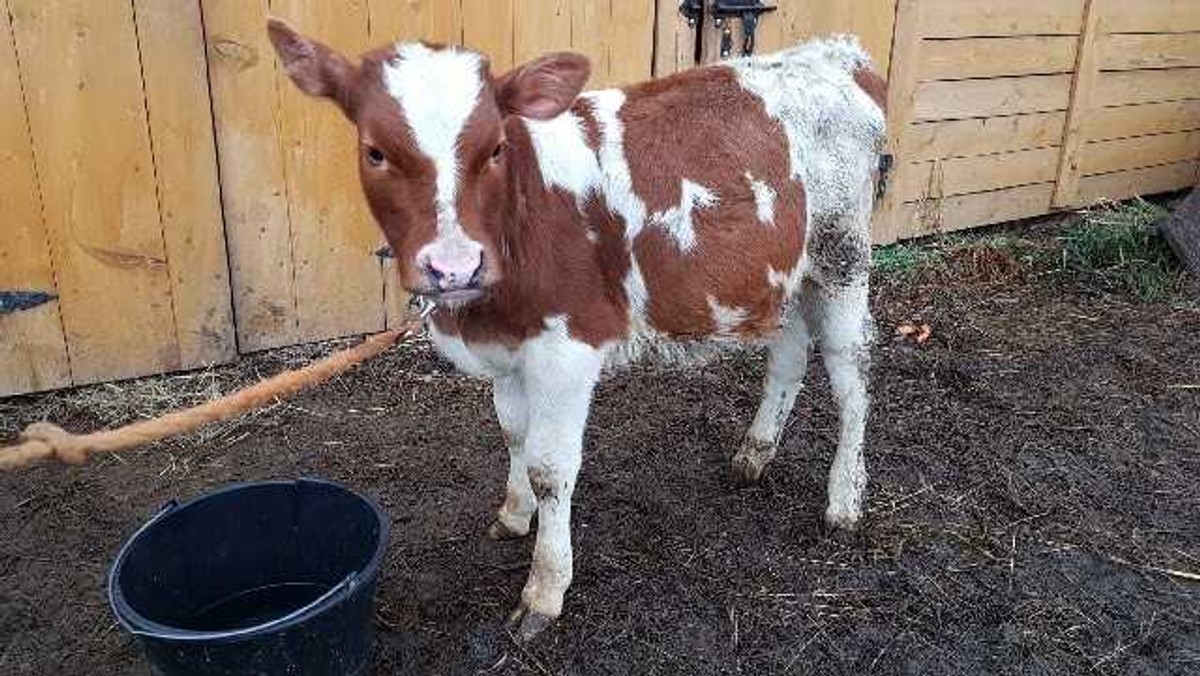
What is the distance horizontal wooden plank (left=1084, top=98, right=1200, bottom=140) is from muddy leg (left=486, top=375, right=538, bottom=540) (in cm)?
525

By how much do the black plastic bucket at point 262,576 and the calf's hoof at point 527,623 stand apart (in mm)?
466

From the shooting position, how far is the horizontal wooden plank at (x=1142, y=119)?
22.0 feet

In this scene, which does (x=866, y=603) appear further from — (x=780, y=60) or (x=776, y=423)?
(x=780, y=60)

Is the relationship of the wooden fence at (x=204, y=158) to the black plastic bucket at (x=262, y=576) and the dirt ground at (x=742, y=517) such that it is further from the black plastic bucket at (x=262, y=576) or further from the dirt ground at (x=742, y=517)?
the black plastic bucket at (x=262, y=576)

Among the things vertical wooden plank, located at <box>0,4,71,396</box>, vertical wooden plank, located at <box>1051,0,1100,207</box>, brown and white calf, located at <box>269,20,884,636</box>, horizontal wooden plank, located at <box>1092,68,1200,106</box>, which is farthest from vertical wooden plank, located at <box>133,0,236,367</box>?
horizontal wooden plank, located at <box>1092,68,1200,106</box>

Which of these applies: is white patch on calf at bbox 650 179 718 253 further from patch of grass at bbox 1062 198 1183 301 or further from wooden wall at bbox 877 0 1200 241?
patch of grass at bbox 1062 198 1183 301

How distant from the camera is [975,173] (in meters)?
6.32

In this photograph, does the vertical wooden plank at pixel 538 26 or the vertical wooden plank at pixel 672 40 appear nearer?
the vertical wooden plank at pixel 538 26

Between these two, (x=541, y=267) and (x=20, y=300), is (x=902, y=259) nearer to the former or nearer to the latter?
(x=541, y=267)

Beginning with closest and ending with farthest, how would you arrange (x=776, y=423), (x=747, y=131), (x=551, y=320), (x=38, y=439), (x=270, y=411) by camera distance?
(x=38, y=439)
(x=551, y=320)
(x=747, y=131)
(x=776, y=423)
(x=270, y=411)

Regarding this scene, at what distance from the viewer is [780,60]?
3172mm

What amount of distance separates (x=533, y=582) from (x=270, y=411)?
1.85 metres

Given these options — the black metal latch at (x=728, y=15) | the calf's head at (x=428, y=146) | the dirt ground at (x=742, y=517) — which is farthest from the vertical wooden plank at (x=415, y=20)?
the calf's head at (x=428, y=146)

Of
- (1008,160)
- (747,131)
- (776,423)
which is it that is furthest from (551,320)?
(1008,160)
